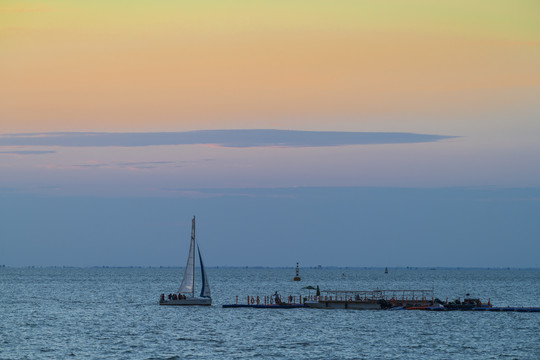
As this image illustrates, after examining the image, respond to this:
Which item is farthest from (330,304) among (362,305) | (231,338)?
(231,338)

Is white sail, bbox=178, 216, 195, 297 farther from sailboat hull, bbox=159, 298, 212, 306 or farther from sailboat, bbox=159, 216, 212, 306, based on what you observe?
sailboat hull, bbox=159, 298, 212, 306

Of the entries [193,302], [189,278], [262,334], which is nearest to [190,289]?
[189,278]

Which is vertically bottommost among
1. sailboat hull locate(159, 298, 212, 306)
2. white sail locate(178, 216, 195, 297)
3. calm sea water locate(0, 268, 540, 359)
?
calm sea water locate(0, 268, 540, 359)

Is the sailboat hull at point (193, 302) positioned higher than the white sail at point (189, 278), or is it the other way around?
the white sail at point (189, 278)

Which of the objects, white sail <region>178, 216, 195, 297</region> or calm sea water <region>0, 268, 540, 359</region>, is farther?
white sail <region>178, 216, 195, 297</region>

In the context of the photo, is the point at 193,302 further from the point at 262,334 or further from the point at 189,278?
the point at 262,334

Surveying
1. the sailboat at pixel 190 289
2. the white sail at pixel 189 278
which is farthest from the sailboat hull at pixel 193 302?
the white sail at pixel 189 278

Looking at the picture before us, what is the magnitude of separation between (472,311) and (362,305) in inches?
664

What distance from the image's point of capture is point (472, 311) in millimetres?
126188

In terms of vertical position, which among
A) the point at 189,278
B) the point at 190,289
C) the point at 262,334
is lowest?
the point at 262,334

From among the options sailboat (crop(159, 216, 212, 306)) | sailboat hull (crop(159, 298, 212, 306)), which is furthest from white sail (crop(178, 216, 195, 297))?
sailboat hull (crop(159, 298, 212, 306))

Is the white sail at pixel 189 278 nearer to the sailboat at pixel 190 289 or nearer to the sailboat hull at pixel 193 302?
the sailboat at pixel 190 289

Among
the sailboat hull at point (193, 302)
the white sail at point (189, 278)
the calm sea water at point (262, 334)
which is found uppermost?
the white sail at point (189, 278)

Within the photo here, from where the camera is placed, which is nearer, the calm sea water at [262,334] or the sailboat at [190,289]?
the calm sea water at [262,334]
